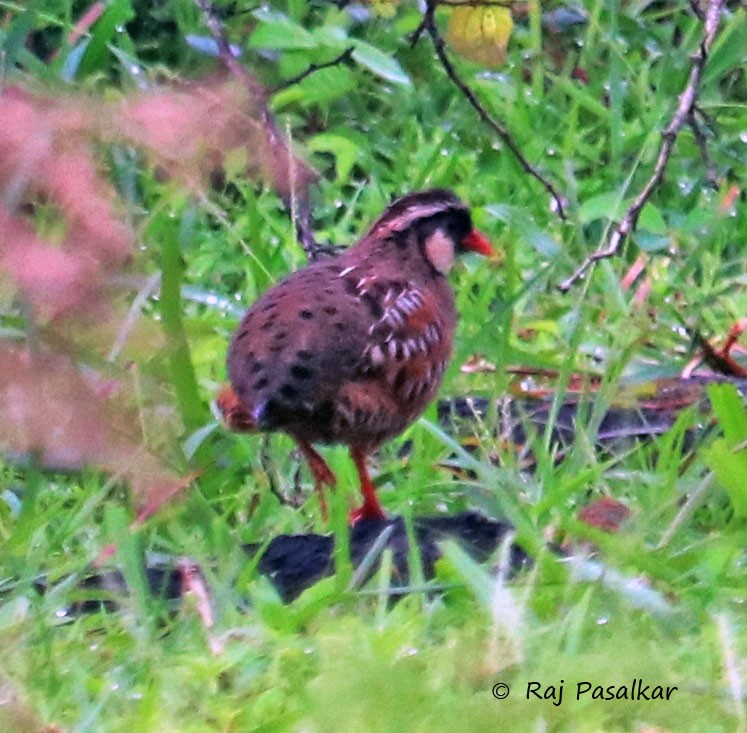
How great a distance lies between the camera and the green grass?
2449 mm

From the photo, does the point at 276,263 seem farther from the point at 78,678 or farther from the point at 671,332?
the point at 78,678

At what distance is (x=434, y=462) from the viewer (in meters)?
4.35

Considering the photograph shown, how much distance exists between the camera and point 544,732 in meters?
2.19

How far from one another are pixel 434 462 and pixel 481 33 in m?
1.20

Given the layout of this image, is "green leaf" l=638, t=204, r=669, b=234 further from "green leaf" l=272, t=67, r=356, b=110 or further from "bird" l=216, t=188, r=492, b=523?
"bird" l=216, t=188, r=492, b=523

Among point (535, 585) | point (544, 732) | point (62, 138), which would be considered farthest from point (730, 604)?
point (62, 138)

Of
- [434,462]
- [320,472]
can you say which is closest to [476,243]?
[434,462]

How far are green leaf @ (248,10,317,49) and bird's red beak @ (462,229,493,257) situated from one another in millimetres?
1109

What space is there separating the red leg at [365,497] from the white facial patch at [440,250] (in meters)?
0.67

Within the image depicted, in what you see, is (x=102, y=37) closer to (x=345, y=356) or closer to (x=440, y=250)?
(x=440, y=250)

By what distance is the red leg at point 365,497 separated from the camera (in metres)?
3.99

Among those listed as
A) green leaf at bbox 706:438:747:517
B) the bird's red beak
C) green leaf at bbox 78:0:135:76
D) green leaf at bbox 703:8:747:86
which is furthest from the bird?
green leaf at bbox 78:0:135:76

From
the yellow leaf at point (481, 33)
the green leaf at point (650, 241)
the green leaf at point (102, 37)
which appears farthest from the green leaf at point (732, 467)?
the green leaf at point (102, 37)

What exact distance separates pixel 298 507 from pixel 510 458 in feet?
1.94
